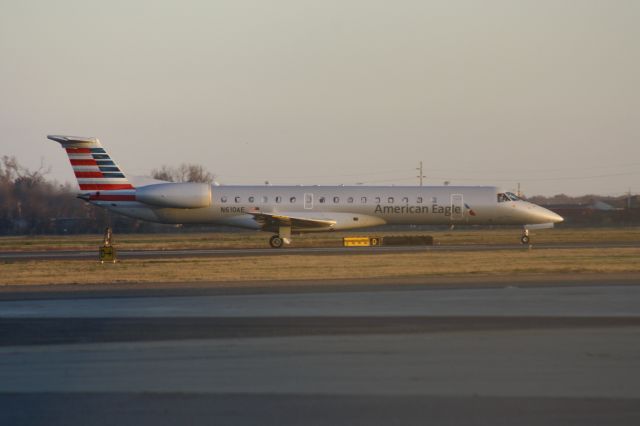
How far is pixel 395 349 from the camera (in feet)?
38.5

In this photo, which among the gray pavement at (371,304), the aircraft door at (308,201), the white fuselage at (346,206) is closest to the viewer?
the gray pavement at (371,304)

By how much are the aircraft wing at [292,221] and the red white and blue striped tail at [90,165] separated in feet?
23.2

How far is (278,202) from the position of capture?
42.8m

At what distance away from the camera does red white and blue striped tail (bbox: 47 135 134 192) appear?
42.2m

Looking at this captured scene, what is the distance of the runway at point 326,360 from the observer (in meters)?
8.30

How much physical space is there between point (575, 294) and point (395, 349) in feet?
26.7

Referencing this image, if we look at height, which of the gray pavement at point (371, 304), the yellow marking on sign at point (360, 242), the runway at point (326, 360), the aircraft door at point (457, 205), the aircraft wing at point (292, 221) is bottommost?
the runway at point (326, 360)

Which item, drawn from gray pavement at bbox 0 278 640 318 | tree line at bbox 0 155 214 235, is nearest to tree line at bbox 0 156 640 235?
tree line at bbox 0 155 214 235

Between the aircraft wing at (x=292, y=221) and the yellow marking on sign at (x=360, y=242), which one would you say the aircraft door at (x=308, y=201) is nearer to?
the aircraft wing at (x=292, y=221)

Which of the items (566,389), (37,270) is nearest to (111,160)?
(37,270)

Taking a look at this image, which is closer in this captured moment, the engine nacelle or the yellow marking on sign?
the engine nacelle

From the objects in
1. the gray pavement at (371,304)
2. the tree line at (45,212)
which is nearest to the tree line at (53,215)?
the tree line at (45,212)

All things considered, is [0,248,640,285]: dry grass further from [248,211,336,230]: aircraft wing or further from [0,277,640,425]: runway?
[248,211,336,230]: aircraft wing

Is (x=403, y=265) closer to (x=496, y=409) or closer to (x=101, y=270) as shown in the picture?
(x=101, y=270)
